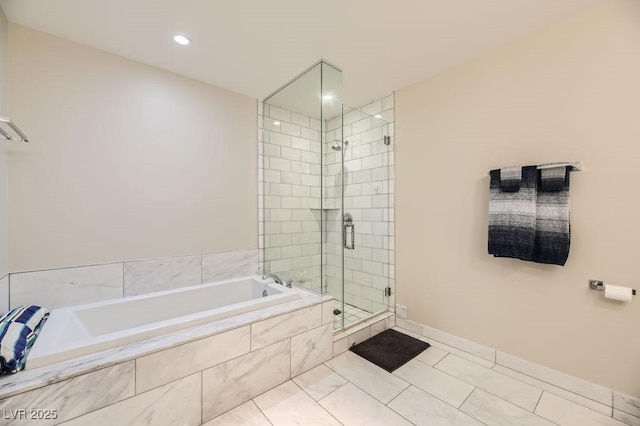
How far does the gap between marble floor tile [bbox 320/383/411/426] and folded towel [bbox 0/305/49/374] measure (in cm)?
158

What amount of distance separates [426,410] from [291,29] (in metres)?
2.75

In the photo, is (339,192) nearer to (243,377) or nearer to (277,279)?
(277,279)

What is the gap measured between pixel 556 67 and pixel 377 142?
153 cm

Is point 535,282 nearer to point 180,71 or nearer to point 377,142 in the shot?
point 377,142

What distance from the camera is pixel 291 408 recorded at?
1.56 meters

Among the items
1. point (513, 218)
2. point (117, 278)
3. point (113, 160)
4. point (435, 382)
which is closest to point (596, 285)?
point (513, 218)

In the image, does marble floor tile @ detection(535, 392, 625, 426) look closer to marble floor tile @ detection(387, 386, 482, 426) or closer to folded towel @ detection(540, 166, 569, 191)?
marble floor tile @ detection(387, 386, 482, 426)

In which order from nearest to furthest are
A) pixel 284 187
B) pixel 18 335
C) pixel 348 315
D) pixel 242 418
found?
pixel 18 335
pixel 242 418
pixel 348 315
pixel 284 187

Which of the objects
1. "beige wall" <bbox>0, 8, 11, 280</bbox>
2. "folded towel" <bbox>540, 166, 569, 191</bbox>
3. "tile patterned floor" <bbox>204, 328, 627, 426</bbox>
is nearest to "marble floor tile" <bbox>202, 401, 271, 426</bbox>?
"tile patterned floor" <bbox>204, 328, 627, 426</bbox>

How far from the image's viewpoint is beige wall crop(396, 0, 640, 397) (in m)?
1.52

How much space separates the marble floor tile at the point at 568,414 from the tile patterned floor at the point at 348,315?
4.61 ft

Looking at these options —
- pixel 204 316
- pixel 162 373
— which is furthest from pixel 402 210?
pixel 162 373

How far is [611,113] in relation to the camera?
1.55 metres

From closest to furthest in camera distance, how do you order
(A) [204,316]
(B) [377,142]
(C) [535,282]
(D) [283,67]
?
(A) [204,316], (C) [535,282], (D) [283,67], (B) [377,142]
